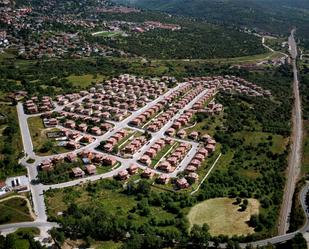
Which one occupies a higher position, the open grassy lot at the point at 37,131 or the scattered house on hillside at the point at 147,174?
the open grassy lot at the point at 37,131

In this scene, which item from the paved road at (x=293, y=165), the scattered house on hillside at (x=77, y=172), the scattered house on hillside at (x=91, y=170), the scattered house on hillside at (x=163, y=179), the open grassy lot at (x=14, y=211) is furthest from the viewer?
the scattered house on hillside at (x=91, y=170)

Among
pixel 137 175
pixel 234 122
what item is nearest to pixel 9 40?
pixel 234 122

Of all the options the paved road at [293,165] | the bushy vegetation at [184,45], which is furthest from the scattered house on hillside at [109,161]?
the bushy vegetation at [184,45]

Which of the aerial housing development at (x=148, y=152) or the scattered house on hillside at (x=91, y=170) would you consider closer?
the aerial housing development at (x=148, y=152)

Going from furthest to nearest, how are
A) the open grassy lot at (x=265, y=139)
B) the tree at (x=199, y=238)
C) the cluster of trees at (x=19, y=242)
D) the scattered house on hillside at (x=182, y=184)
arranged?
the open grassy lot at (x=265, y=139) → the scattered house on hillside at (x=182, y=184) → the tree at (x=199, y=238) → the cluster of trees at (x=19, y=242)

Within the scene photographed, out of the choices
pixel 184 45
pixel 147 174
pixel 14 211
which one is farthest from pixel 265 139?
pixel 184 45

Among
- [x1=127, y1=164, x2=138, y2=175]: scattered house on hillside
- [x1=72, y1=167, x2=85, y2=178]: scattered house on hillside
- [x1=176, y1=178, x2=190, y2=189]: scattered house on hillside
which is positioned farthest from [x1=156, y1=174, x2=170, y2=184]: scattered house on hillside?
[x1=72, y1=167, x2=85, y2=178]: scattered house on hillside

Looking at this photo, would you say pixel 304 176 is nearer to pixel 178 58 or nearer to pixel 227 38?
pixel 178 58

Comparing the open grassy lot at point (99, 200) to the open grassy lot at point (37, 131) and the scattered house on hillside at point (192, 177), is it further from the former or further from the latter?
the open grassy lot at point (37, 131)

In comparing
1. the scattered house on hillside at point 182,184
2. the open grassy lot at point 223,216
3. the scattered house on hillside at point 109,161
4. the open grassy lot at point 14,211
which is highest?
the open grassy lot at point 14,211
